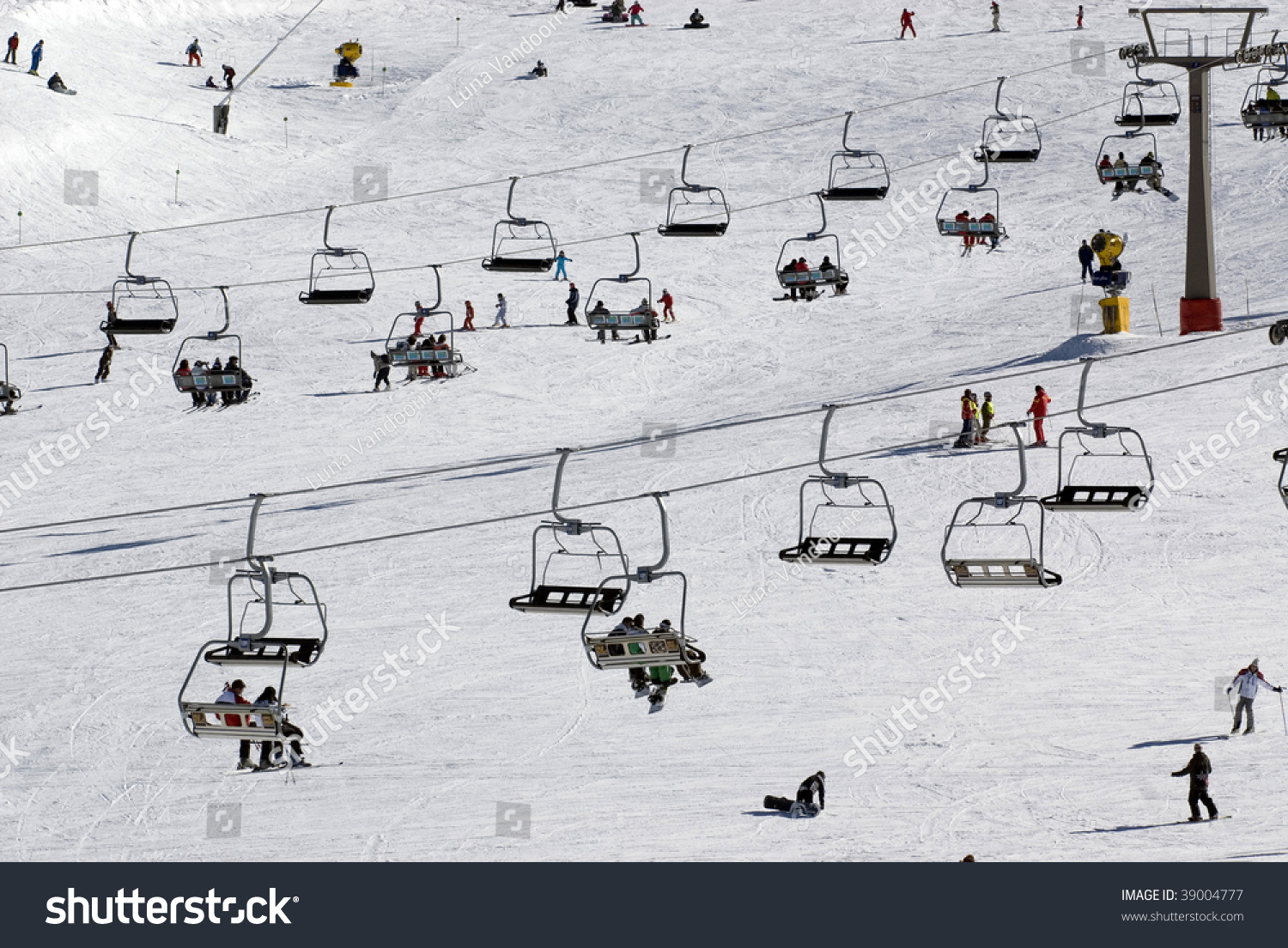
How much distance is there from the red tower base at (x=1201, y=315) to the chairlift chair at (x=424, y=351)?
1381 cm

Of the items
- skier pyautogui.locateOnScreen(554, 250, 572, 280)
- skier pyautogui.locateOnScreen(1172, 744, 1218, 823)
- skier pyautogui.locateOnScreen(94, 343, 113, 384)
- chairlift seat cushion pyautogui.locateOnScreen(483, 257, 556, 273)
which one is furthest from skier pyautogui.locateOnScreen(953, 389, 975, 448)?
skier pyautogui.locateOnScreen(94, 343, 113, 384)

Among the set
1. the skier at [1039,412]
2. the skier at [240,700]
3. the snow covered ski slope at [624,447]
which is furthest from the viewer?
the skier at [1039,412]

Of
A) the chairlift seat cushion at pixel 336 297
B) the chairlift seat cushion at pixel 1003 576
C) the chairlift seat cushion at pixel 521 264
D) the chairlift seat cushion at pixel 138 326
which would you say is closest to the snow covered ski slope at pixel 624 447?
the chairlift seat cushion at pixel 336 297

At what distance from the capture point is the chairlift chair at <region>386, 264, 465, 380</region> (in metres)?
37.7

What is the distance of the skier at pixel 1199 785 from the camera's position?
2161 cm

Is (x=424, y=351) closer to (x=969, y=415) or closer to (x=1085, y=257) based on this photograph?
(x=969, y=415)

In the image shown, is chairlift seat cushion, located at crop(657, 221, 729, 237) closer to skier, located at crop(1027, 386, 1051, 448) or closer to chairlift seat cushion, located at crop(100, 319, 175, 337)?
skier, located at crop(1027, 386, 1051, 448)

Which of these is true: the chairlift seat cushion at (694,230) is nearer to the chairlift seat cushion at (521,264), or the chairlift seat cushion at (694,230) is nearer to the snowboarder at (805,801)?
the chairlift seat cushion at (521,264)

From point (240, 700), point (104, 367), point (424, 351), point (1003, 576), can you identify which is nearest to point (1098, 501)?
point (1003, 576)

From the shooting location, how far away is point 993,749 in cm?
2427

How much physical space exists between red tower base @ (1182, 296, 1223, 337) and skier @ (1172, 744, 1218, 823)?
20.2 metres

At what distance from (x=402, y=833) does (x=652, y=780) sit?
2891 millimetres

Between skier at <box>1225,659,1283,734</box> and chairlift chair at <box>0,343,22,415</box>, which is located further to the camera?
chairlift chair at <box>0,343,22,415</box>
